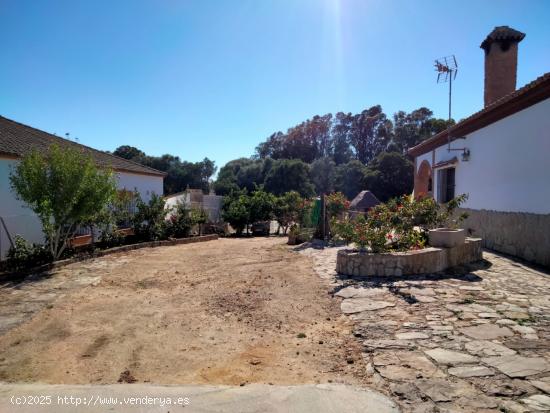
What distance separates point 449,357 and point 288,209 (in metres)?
13.5

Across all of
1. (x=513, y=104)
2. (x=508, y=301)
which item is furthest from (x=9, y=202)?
(x=513, y=104)

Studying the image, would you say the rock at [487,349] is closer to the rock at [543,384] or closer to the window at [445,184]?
the rock at [543,384]

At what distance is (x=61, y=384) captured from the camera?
11.7 ft

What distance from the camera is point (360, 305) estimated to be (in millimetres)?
5758

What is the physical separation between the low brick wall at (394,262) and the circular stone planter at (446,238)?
0.55 feet

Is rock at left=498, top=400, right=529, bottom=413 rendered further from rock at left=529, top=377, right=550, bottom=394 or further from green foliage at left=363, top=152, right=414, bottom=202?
green foliage at left=363, top=152, right=414, bottom=202

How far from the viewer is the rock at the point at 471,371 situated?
11.3 ft

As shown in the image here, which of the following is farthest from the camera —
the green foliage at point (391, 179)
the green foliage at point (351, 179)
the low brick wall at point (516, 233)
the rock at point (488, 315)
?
the green foliage at point (351, 179)

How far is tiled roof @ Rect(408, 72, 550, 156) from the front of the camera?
802 cm

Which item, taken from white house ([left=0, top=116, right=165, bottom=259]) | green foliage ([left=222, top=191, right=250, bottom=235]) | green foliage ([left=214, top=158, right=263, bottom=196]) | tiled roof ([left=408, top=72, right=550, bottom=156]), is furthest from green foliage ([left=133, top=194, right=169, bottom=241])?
green foliage ([left=214, top=158, right=263, bottom=196])

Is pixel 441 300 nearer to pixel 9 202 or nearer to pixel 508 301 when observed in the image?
pixel 508 301

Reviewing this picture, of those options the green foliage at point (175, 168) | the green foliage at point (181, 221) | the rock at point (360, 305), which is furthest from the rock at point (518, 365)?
the green foliage at point (175, 168)

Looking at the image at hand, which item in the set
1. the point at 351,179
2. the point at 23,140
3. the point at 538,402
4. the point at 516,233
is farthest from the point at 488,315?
the point at 351,179

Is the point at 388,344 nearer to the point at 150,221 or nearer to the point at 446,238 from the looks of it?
the point at 446,238
